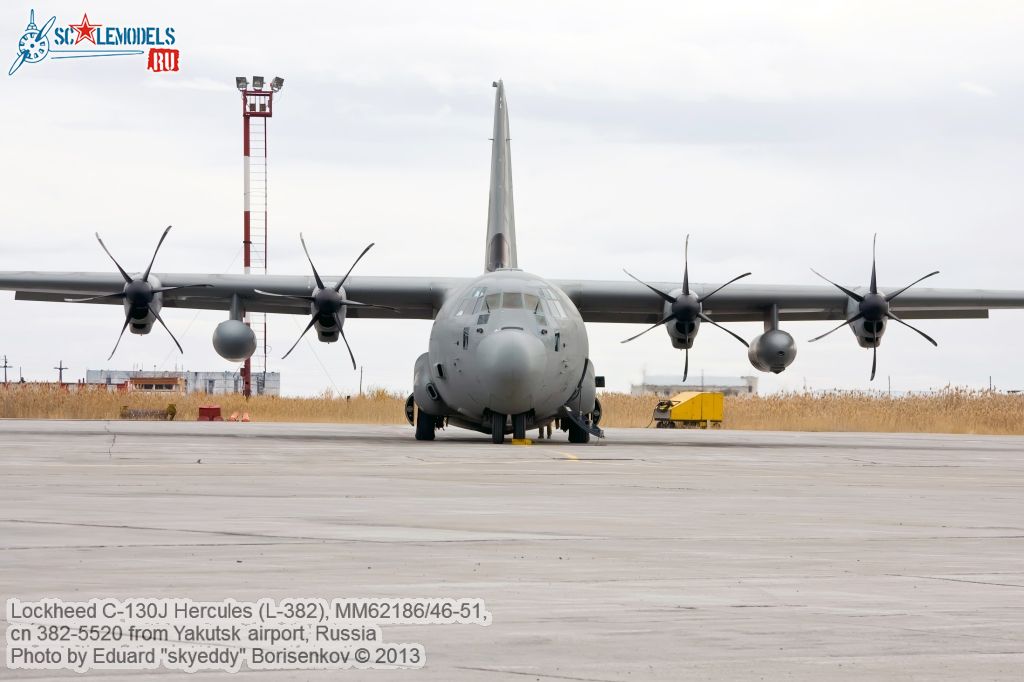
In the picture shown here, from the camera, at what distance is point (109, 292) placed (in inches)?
1321

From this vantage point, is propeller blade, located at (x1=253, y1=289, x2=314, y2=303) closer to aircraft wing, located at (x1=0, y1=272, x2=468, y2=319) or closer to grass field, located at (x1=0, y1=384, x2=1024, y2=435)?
aircraft wing, located at (x1=0, y1=272, x2=468, y2=319)

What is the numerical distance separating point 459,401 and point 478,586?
20.5m

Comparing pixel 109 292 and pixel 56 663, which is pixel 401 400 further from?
pixel 56 663

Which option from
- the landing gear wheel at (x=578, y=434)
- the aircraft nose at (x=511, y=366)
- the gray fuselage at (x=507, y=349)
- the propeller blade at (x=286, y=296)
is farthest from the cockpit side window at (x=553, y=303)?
the propeller blade at (x=286, y=296)

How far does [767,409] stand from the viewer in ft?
181

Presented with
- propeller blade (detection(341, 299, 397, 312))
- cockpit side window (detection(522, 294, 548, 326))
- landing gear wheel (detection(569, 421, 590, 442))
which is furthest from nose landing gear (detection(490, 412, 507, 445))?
propeller blade (detection(341, 299, 397, 312))

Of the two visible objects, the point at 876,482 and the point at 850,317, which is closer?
the point at 876,482

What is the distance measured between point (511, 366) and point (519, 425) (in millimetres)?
2475

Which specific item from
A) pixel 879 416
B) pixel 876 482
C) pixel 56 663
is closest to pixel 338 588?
pixel 56 663

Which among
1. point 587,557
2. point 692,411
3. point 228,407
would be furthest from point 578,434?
point 228,407

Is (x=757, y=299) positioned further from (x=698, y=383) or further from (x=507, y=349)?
(x=698, y=383)

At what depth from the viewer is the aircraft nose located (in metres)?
24.5

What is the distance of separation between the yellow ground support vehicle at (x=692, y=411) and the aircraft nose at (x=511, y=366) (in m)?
26.5

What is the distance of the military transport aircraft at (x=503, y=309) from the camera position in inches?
1006
